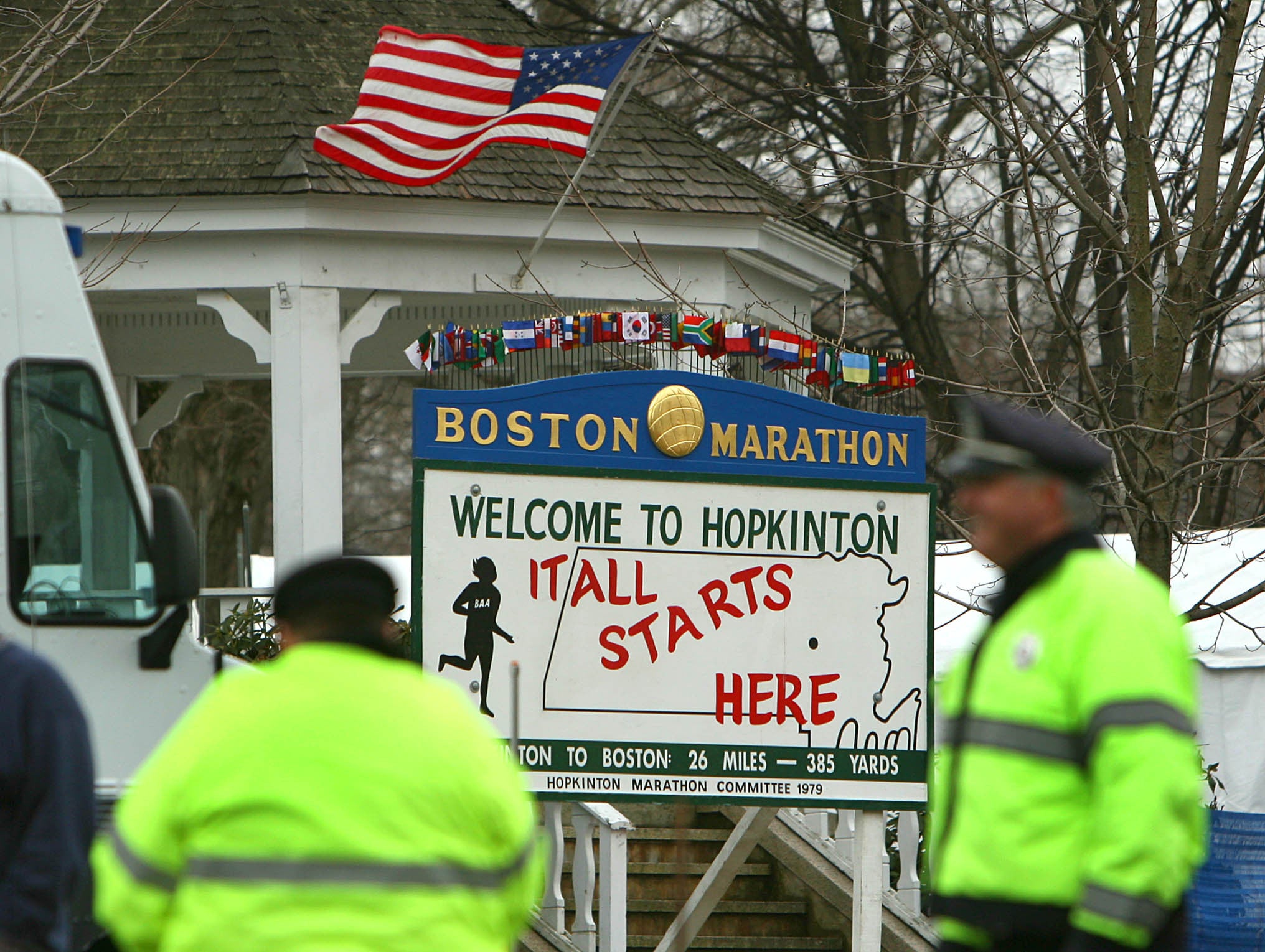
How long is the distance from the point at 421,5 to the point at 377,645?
9.74 m

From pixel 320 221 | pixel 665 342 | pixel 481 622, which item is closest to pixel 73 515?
pixel 481 622

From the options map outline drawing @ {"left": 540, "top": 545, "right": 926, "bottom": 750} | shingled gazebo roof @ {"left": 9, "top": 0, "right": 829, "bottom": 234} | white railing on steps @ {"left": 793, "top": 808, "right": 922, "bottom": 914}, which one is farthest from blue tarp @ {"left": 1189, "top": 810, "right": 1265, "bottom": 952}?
shingled gazebo roof @ {"left": 9, "top": 0, "right": 829, "bottom": 234}

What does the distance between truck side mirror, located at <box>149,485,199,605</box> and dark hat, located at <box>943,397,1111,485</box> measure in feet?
7.47

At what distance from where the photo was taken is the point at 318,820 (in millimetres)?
2486

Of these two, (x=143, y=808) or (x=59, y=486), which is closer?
(x=143, y=808)

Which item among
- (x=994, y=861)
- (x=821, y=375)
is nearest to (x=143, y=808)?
(x=994, y=861)

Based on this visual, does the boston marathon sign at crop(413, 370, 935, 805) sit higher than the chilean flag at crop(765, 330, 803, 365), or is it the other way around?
the chilean flag at crop(765, 330, 803, 365)

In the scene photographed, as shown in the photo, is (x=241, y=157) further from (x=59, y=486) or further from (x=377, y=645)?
(x=377, y=645)

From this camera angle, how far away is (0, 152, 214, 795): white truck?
4.73 m

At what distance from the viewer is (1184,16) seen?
1204 cm

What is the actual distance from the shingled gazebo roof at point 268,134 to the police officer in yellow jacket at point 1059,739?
691 cm

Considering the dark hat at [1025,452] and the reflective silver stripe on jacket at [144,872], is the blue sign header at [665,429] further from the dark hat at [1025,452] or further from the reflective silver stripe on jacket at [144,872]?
the reflective silver stripe on jacket at [144,872]

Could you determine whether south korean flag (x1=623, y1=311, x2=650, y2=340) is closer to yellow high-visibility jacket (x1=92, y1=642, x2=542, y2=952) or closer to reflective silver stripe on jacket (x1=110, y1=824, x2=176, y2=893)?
yellow high-visibility jacket (x1=92, y1=642, x2=542, y2=952)

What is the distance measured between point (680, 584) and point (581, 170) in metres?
3.51
